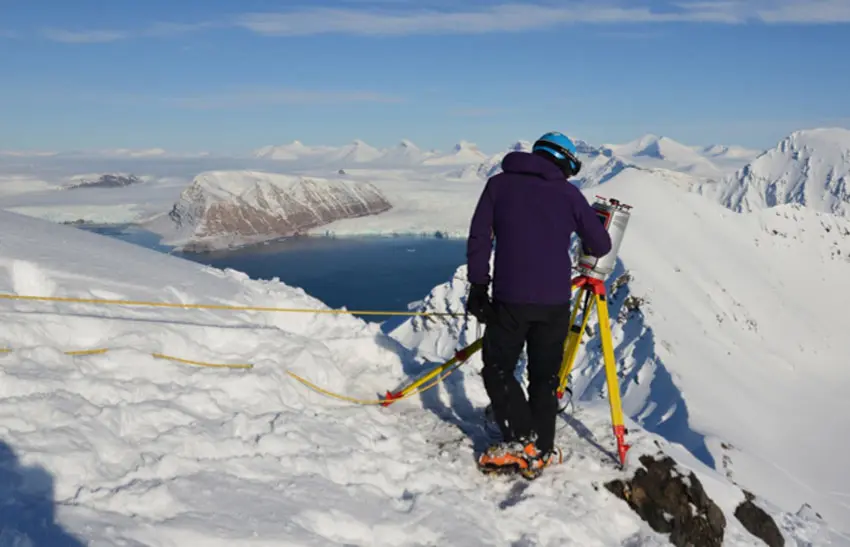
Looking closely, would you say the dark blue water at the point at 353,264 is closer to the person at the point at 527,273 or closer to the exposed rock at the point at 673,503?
the exposed rock at the point at 673,503

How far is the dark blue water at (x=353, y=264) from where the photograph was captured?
9707 cm

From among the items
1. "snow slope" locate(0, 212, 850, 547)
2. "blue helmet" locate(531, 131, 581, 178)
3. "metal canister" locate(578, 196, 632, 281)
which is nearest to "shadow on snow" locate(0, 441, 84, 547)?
"snow slope" locate(0, 212, 850, 547)

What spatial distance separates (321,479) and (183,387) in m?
1.71

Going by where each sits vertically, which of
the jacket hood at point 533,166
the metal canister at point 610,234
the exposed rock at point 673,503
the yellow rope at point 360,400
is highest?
the jacket hood at point 533,166

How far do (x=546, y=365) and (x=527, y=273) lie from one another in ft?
2.93

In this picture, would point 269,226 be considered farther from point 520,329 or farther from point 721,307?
point 520,329

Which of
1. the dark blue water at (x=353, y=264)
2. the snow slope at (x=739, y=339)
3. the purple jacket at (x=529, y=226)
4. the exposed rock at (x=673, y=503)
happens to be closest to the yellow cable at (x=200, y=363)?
the purple jacket at (x=529, y=226)

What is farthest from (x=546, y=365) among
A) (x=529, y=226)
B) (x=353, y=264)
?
(x=353, y=264)

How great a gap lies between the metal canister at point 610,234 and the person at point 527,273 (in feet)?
1.49

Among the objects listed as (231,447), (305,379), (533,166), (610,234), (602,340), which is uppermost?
(533,166)

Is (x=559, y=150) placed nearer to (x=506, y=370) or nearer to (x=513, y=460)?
(x=506, y=370)

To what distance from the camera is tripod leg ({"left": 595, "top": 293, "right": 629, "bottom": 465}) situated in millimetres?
5730

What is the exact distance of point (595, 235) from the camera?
5.18 meters

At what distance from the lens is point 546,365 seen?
529 centimetres
